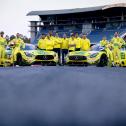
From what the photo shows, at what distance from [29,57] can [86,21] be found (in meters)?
39.5

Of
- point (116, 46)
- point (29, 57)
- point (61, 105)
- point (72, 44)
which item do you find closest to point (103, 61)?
point (116, 46)

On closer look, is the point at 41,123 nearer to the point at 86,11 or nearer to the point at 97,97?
the point at 97,97

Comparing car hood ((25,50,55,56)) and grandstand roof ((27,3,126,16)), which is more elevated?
grandstand roof ((27,3,126,16))

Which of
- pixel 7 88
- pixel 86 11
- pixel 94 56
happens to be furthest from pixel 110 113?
pixel 86 11

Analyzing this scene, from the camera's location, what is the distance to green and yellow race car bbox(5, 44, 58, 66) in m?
19.0

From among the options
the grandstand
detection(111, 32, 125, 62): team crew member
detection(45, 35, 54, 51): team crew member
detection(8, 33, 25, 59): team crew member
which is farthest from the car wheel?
the grandstand

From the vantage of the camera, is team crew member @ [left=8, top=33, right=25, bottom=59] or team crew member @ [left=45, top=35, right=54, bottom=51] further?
team crew member @ [left=45, top=35, right=54, bottom=51]

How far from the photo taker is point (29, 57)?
62.3 ft

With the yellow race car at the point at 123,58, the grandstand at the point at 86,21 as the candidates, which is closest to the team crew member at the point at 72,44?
the yellow race car at the point at 123,58

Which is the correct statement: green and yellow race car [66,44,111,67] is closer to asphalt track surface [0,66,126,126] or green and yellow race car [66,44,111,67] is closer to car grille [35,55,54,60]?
car grille [35,55,54,60]

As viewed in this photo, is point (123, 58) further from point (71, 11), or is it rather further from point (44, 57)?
point (71, 11)

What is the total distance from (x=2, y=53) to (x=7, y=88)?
11.7m

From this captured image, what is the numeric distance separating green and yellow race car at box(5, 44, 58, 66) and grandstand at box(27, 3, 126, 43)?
2918cm

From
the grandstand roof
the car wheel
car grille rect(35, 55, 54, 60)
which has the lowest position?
the car wheel
